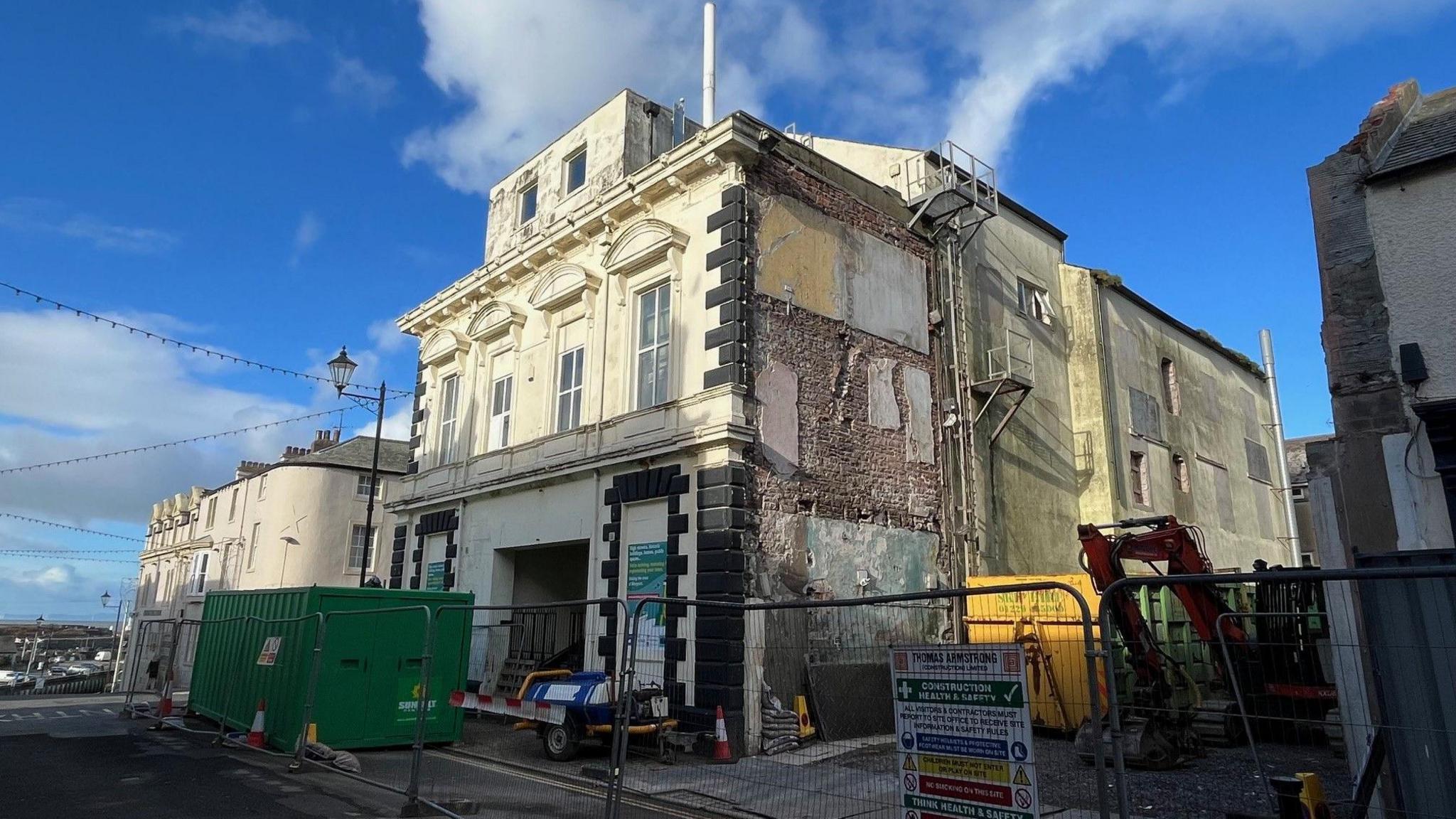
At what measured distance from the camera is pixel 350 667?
38.6 feet

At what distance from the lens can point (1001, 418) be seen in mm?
18734

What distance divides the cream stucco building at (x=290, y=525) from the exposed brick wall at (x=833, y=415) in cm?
1996

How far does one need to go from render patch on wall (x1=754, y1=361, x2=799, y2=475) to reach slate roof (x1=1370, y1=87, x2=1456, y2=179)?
26.4 feet

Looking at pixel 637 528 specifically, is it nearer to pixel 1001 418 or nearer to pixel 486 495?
pixel 486 495

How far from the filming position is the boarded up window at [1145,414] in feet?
72.5

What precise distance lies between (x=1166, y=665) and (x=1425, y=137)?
22.2ft

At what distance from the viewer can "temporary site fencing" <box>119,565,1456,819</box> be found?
489cm

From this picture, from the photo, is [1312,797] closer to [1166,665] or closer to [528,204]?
[1166,665]

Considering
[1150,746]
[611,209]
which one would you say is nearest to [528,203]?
[611,209]

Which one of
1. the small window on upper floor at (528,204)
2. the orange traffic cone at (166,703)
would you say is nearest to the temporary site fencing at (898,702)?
the orange traffic cone at (166,703)

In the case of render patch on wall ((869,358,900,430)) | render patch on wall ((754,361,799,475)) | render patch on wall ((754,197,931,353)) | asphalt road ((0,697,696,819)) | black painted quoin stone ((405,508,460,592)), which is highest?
render patch on wall ((754,197,931,353))

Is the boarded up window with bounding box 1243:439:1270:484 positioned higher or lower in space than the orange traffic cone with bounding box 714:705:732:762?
higher

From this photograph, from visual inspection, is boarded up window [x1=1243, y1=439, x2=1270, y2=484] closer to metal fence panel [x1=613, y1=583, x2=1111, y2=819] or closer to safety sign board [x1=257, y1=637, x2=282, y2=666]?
metal fence panel [x1=613, y1=583, x2=1111, y2=819]

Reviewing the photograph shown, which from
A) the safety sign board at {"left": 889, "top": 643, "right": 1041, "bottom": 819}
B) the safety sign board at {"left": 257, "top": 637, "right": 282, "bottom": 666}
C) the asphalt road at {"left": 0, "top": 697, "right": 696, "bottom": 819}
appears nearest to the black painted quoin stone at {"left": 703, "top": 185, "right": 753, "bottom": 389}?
the asphalt road at {"left": 0, "top": 697, "right": 696, "bottom": 819}
